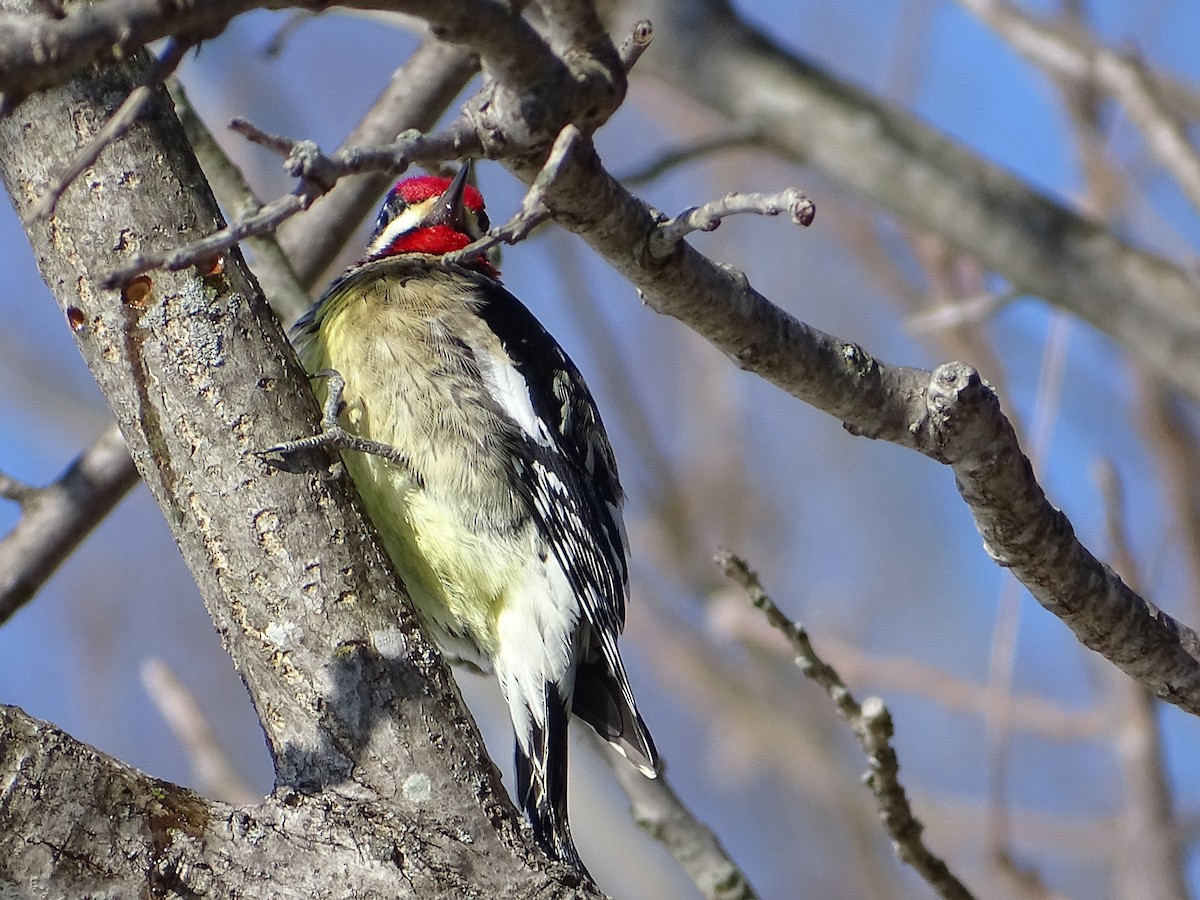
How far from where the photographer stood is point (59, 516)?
288 centimetres

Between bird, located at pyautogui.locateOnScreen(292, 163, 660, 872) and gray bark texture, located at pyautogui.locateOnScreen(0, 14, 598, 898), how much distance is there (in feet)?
2.48

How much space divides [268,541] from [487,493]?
1.05 m

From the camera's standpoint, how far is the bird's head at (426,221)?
3.68 m

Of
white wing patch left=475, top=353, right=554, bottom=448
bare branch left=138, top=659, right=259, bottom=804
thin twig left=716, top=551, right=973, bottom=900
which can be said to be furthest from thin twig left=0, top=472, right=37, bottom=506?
thin twig left=716, top=551, right=973, bottom=900

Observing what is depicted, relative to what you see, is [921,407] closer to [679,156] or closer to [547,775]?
[547,775]

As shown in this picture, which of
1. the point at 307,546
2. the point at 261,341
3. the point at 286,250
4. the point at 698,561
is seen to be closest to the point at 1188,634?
the point at 307,546

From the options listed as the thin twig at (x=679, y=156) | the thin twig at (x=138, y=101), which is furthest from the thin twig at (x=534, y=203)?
the thin twig at (x=679, y=156)

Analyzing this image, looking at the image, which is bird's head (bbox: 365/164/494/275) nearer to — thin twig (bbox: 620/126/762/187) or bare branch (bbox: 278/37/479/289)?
bare branch (bbox: 278/37/479/289)

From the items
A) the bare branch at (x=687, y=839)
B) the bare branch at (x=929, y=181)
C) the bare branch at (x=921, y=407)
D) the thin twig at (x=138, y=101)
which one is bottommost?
the thin twig at (x=138, y=101)

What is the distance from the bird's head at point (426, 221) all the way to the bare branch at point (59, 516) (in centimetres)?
104

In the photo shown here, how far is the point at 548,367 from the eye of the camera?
3.29m

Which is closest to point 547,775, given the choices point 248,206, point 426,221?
point 248,206

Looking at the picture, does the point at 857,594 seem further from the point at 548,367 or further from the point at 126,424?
the point at 126,424

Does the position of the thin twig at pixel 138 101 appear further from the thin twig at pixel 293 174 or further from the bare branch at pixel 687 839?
the bare branch at pixel 687 839
